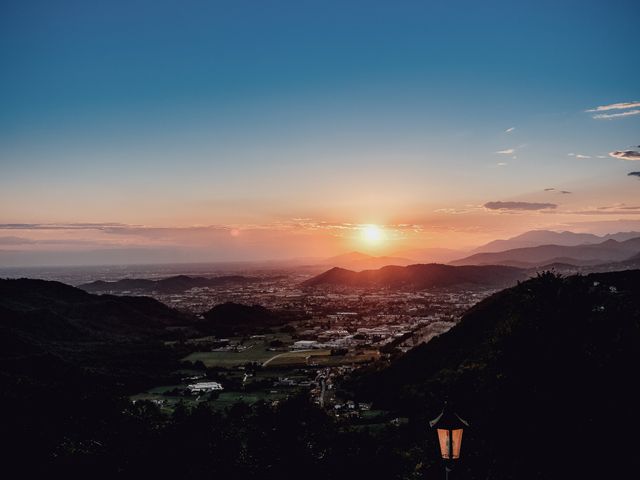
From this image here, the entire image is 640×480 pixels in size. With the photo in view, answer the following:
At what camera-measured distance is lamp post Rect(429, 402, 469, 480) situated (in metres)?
7.95

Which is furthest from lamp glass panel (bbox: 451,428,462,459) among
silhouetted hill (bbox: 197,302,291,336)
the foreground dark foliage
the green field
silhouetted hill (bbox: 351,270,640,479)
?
silhouetted hill (bbox: 197,302,291,336)

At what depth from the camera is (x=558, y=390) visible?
1255cm

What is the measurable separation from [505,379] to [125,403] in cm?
3189

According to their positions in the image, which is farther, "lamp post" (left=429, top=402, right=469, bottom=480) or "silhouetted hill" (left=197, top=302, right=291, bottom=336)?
"silhouetted hill" (left=197, top=302, right=291, bottom=336)

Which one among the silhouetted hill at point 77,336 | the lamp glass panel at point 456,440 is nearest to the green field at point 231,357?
the silhouetted hill at point 77,336

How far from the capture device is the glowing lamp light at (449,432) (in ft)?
26.1

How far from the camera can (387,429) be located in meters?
41.2

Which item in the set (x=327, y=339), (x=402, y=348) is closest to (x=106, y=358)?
(x=327, y=339)

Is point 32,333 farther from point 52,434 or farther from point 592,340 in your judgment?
point 592,340

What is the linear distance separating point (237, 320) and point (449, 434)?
135m

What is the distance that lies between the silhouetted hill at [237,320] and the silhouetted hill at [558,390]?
11579cm

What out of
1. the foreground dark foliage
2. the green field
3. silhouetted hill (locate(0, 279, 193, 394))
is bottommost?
the green field

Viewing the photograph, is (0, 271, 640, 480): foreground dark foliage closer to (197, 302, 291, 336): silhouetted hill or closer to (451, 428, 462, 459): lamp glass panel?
(451, 428, 462, 459): lamp glass panel

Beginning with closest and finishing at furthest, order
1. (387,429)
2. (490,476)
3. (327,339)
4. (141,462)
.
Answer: (490,476) < (141,462) < (387,429) < (327,339)
